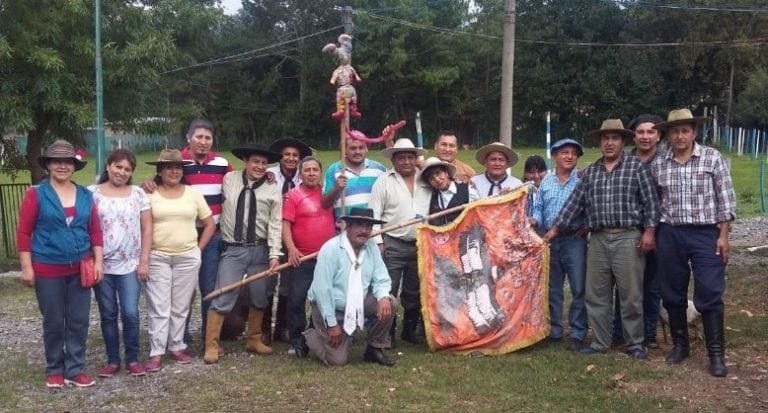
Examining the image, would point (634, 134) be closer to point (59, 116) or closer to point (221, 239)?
point (221, 239)

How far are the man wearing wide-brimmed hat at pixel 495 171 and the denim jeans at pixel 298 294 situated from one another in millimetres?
1756

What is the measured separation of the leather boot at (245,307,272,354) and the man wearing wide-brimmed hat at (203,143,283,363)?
0.10 metres

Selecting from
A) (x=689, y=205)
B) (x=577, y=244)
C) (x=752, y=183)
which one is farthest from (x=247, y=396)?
(x=752, y=183)

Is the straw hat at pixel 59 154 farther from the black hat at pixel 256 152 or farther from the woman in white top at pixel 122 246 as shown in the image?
the black hat at pixel 256 152

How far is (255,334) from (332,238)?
118 centimetres

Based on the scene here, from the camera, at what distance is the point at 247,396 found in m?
5.74

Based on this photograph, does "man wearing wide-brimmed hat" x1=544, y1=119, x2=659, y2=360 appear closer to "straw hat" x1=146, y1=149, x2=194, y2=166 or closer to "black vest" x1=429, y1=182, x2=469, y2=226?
"black vest" x1=429, y1=182, x2=469, y2=226

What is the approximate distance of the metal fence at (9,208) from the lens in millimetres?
13289

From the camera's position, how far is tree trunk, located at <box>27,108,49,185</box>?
1181cm

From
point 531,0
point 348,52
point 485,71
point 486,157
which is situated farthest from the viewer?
point 485,71

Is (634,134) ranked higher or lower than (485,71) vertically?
lower

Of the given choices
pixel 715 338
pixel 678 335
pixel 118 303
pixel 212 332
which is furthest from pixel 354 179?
pixel 715 338

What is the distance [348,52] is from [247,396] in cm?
292

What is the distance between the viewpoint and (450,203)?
23.0 feet
